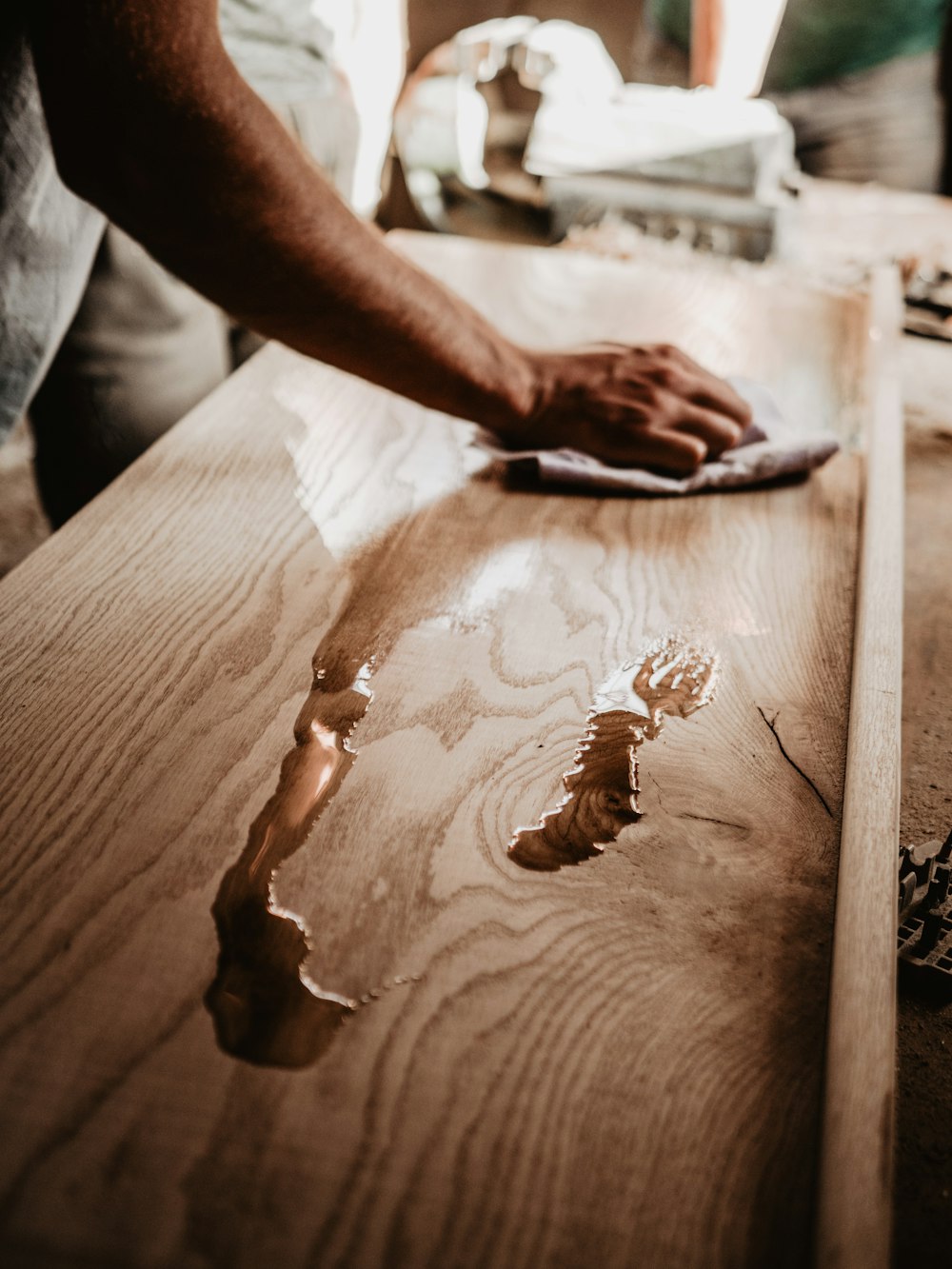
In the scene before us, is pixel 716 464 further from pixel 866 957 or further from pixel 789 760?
pixel 866 957

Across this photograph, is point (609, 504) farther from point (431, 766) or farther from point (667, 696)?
point (431, 766)

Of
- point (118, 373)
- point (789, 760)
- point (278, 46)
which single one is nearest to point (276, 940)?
point (789, 760)

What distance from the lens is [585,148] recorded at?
2703 mm

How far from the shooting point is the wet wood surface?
1.60 ft

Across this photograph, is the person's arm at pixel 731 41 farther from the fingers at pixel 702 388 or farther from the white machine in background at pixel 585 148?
the fingers at pixel 702 388

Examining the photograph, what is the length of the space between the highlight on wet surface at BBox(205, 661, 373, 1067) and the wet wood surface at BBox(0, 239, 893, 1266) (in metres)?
0.01

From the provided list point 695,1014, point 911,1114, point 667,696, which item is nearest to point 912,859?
point 911,1114

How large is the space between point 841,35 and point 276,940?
4.58 m

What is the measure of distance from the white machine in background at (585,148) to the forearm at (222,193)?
186cm

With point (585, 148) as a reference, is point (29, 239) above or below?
below

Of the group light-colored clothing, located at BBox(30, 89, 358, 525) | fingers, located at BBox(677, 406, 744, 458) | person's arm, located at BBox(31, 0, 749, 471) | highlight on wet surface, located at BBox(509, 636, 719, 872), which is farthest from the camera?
light-colored clothing, located at BBox(30, 89, 358, 525)

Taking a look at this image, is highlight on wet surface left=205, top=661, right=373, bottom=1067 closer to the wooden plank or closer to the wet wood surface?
the wet wood surface

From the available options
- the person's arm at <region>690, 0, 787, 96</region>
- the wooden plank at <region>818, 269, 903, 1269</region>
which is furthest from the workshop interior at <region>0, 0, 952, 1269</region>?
the person's arm at <region>690, 0, 787, 96</region>

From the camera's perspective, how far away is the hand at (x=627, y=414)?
1148 mm
